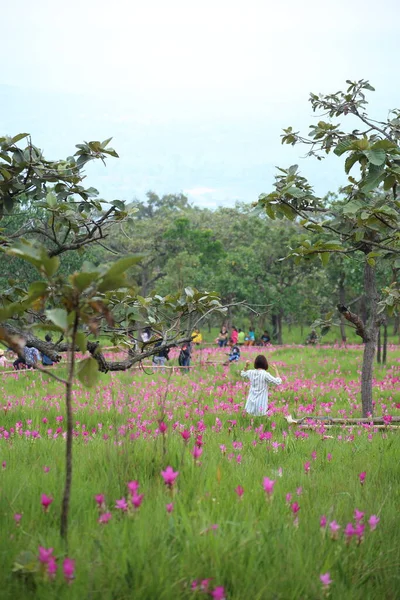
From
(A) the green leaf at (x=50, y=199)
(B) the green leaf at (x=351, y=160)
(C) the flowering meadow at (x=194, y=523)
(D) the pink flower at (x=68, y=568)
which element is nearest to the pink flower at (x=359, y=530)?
(C) the flowering meadow at (x=194, y=523)

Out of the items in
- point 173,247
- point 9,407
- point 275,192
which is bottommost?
point 9,407

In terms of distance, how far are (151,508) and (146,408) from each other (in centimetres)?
574

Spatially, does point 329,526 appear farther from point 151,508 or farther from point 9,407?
point 9,407

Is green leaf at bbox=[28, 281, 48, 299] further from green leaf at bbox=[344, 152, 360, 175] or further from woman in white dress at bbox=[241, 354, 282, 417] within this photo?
woman in white dress at bbox=[241, 354, 282, 417]

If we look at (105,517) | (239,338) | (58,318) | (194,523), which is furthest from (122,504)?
(239,338)

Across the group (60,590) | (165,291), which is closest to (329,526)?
(60,590)

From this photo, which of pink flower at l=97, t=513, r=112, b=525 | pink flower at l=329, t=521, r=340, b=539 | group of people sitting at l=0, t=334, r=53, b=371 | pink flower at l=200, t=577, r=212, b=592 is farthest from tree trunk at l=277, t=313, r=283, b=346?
pink flower at l=200, t=577, r=212, b=592

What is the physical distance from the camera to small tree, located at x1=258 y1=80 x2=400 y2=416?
128 inches

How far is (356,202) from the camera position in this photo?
348cm

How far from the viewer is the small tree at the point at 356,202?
3258mm

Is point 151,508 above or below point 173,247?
below

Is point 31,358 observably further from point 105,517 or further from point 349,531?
point 349,531

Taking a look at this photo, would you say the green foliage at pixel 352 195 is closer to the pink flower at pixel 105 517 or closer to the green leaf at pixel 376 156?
the green leaf at pixel 376 156

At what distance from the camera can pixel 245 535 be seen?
2.72 meters
